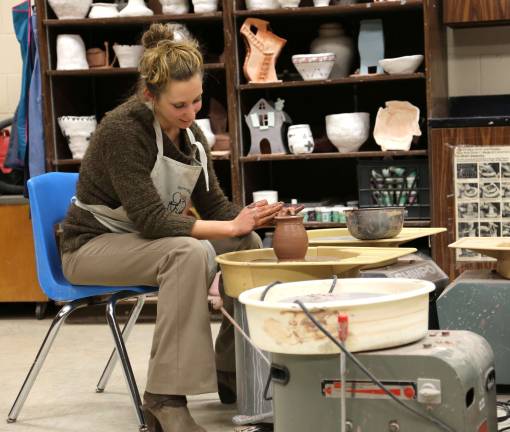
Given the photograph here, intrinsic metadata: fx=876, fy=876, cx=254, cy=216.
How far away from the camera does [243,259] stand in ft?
8.56

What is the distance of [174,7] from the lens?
14.0 feet

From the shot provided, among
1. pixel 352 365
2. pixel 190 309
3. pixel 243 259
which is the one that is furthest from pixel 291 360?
pixel 243 259

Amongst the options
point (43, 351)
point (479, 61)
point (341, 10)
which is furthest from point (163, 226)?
point (479, 61)

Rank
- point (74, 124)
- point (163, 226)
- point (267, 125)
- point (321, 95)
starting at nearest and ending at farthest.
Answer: point (163, 226) < point (267, 125) < point (74, 124) < point (321, 95)

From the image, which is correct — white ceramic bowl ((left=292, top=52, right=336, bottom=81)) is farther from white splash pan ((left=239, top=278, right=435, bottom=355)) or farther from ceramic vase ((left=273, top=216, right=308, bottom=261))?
white splash pan ((left=239, top=278, right=435, bottom=355))

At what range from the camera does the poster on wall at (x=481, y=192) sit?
3861 millimetres

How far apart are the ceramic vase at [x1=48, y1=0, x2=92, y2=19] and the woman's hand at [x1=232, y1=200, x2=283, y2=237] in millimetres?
2120

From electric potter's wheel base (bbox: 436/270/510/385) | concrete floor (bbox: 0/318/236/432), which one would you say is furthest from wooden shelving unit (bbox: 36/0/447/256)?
electric potter's wheel base (bbox: 436/270/510/385)

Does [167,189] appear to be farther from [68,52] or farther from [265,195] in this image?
[68,52]

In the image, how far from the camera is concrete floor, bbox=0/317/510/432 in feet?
9.09

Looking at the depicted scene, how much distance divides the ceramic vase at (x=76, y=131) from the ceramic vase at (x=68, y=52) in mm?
257

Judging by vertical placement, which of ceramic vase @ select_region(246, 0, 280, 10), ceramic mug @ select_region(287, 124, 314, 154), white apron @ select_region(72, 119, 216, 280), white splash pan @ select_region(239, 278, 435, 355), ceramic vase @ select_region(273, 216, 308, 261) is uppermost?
ceramic vase @ select_region(246, 0, 280, 10)

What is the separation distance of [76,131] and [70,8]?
60cm

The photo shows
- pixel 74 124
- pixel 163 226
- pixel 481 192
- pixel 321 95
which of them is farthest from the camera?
pixel 321 95
